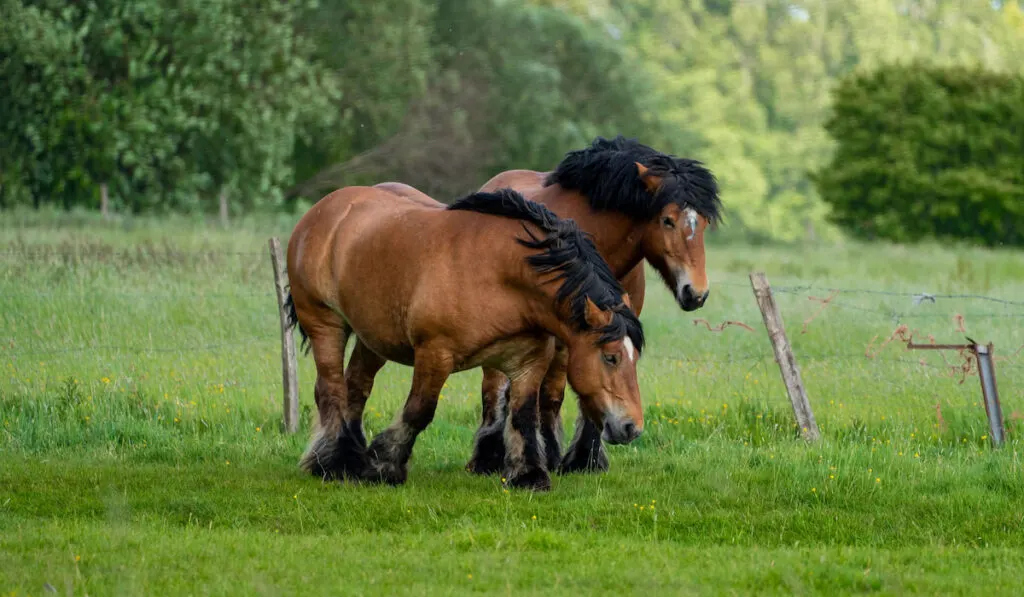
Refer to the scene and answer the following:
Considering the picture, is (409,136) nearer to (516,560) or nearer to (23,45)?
(23,45)

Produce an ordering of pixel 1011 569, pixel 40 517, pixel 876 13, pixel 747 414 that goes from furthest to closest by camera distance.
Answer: pixel 876 13 → pixel 747 414 → pixel 40 517 → pixel 1011 569

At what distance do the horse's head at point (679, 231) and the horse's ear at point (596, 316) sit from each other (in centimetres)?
88

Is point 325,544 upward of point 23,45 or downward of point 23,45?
downward

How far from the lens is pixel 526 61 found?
48812 mm

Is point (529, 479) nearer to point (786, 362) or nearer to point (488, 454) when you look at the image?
point (488, 454)

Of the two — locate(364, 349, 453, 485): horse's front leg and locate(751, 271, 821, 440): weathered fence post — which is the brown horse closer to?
locate(364, 349, 453, 485): horse's front leg

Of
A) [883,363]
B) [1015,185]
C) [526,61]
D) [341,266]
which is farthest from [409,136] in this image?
[341,266]

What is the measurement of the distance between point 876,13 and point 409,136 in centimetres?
4833

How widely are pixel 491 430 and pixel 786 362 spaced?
2551 millimetres

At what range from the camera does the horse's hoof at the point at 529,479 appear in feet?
26.2

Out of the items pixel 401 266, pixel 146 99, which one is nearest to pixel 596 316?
pixel 401 266

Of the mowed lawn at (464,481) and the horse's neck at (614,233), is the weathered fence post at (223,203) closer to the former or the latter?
the mowed lawn at (464,481)

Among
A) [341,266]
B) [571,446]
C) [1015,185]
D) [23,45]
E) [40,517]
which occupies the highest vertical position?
[23,45]

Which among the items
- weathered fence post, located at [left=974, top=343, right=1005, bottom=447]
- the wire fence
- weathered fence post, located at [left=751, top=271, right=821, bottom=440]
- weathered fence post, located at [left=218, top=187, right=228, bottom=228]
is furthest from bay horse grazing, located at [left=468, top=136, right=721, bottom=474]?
weathered fence post, located at [left=218, top=187, right=228, bottom=228]
